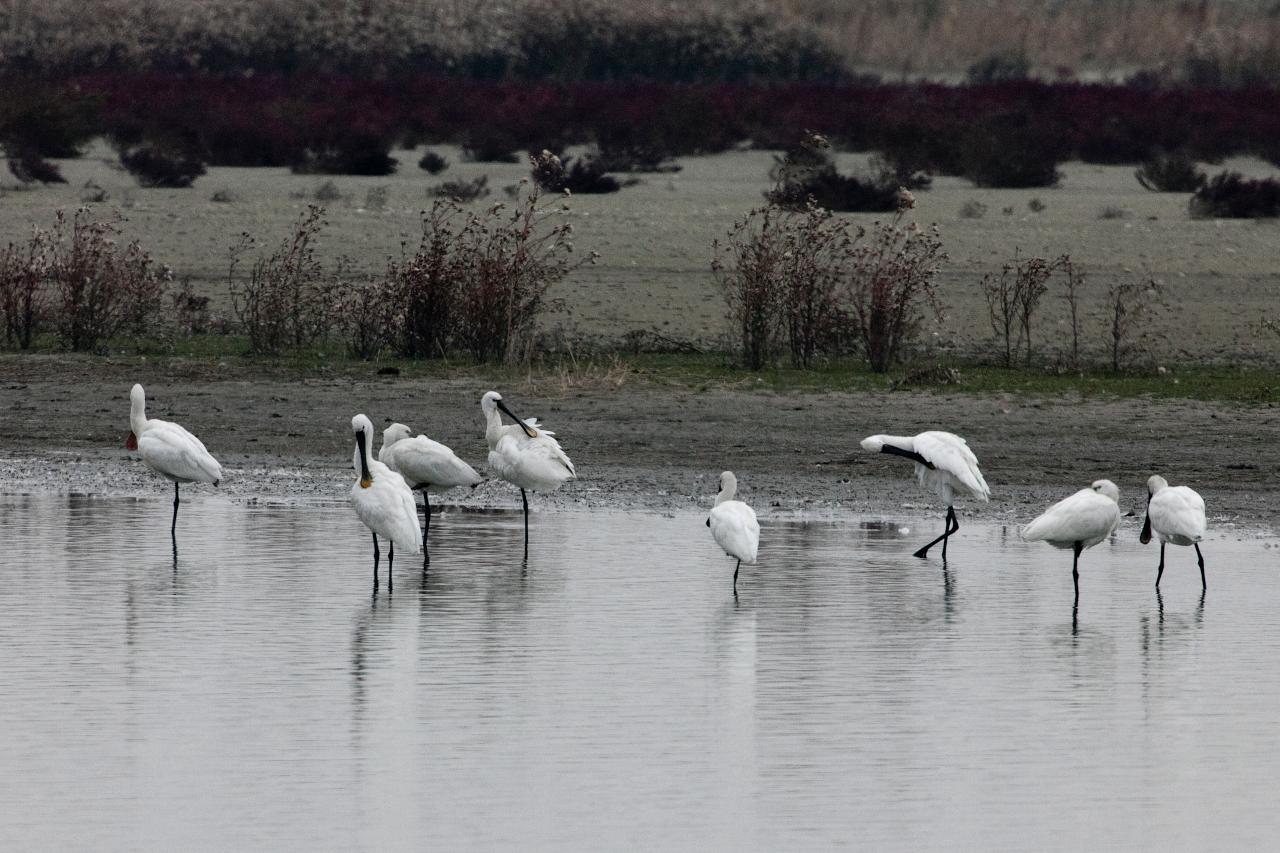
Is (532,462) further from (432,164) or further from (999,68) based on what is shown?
(999,68)

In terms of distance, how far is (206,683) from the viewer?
30.9 feet

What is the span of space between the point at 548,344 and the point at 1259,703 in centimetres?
1135

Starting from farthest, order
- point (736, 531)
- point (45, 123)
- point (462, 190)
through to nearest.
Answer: point (45, 123) < point (462, 190) < point (736, 531)

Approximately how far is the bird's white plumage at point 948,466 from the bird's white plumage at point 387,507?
8.93ft

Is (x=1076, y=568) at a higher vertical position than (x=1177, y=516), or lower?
lower

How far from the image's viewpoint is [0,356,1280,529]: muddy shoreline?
14.7 meters

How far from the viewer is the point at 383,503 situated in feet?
38.5

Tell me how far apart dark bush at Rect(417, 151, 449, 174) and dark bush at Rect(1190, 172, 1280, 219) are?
11124 mm

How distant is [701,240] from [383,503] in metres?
14.6

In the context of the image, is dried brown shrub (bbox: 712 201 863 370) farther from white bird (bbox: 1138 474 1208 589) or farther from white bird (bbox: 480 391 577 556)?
white bird (bbox: 1138 474 1208 589)

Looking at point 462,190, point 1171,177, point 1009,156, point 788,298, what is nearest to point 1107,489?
point 788,298

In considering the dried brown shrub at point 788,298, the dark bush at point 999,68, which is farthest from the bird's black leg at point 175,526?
the dark bush at point 999,68

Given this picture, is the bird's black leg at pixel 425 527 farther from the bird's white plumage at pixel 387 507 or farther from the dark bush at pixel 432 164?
the dark bush at pixel 432 164

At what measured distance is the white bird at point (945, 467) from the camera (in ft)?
41.3
